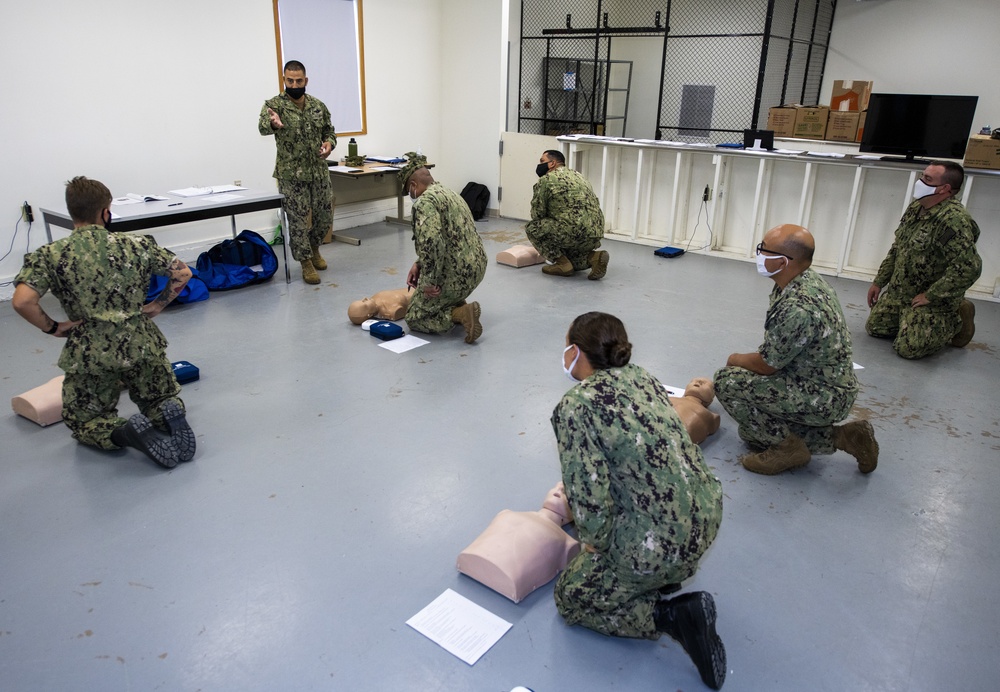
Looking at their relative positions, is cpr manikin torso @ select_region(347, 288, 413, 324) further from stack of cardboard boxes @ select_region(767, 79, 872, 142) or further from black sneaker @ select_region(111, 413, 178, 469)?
stack of cardboard boxes @ select_region(767, 79, 872, 142)

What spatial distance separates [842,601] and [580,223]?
4.13 m

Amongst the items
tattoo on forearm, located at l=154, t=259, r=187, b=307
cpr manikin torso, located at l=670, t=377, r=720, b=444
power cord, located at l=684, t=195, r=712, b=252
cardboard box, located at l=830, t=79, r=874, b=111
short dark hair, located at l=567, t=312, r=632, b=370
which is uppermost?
cardboard box, located at l=830, t=79, r=874, b=111

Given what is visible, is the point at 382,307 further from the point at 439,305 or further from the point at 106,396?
the point at 106,396

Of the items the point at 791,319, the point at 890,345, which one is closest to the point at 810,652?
the point at 791,319

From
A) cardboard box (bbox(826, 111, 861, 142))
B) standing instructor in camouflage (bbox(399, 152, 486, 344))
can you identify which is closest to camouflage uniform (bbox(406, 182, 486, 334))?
standing instructor in camouflage (bbox(399, 152, 486, 344))

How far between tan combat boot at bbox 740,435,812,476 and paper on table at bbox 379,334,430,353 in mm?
2281

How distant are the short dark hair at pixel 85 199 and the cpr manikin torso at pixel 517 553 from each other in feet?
7.03

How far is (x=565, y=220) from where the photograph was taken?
6039 millimetres

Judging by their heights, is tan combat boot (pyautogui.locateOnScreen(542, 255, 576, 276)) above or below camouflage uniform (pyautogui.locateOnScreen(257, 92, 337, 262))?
below

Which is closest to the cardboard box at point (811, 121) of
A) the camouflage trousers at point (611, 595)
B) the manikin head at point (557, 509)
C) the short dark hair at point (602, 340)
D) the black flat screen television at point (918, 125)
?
the black flat screen television at point (918, 125)

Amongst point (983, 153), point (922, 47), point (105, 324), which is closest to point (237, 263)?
point (105, 324)

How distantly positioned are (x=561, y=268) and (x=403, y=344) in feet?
7.25

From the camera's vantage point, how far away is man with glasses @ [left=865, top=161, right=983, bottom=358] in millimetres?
4344

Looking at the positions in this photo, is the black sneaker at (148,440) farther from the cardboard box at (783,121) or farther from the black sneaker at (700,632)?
the cardboard box at (783,121)
